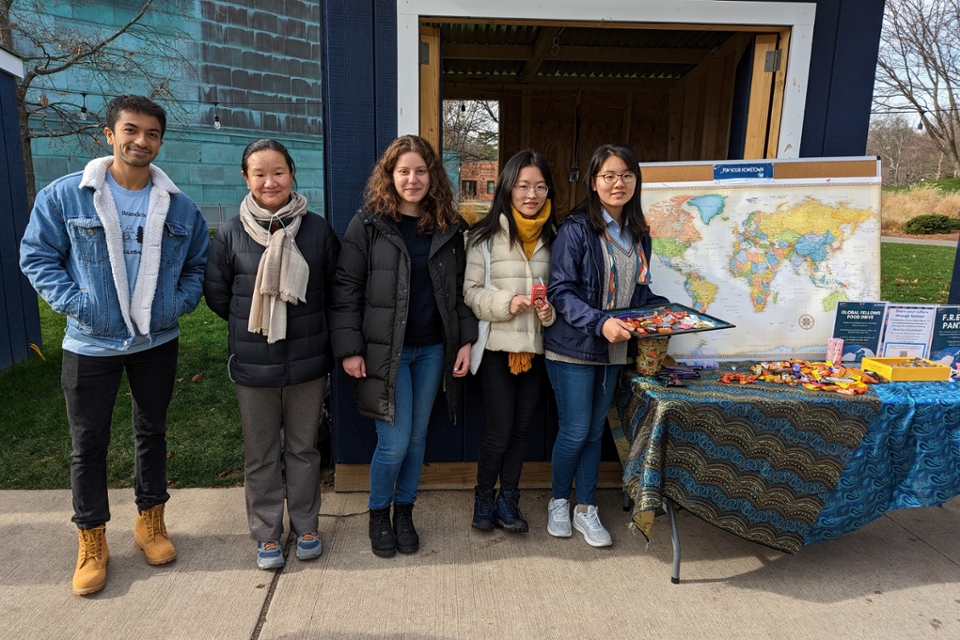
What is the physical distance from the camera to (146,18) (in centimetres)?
2208

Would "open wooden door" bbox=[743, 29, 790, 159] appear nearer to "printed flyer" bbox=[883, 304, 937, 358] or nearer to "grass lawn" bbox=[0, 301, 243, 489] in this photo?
"printed flyer" bbox=[883, 304, 937, 358]

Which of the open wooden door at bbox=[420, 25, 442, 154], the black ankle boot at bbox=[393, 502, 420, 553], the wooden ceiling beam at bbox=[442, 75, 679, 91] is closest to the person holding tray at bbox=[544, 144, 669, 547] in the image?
the black ankle boot at bbox=[393, 502, 420, 553]

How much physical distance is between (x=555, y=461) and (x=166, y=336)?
1.75 meters

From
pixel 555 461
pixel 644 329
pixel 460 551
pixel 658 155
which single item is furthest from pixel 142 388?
pixel 658 155

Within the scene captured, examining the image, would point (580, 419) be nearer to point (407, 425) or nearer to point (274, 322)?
point (407, 425)

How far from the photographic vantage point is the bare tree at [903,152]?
37.1 m

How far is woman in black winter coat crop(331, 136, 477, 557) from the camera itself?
95.3 inches

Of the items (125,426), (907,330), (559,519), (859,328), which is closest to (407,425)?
(559,519)

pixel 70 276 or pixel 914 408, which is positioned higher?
pixel 70 276

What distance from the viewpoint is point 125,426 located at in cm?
407

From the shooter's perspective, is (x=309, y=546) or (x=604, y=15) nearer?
(x=309, y=546)

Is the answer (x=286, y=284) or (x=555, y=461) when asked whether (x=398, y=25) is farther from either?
(x=555, y=461)

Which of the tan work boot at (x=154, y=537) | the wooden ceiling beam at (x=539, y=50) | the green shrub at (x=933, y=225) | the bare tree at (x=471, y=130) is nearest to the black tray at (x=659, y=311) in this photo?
the tan work boot at (x=154, y=537)

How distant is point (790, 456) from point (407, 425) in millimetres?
1536
